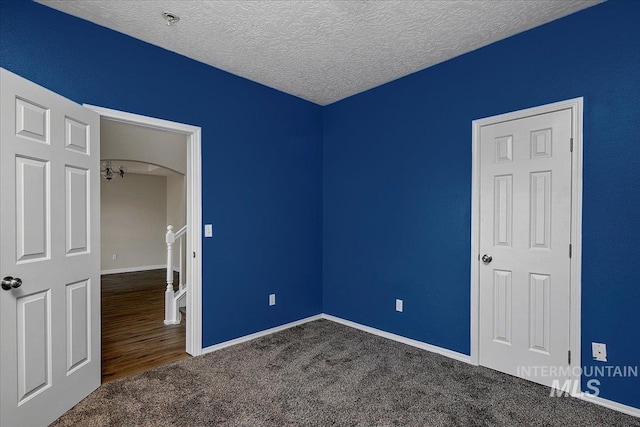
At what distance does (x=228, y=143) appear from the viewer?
3.32 metres

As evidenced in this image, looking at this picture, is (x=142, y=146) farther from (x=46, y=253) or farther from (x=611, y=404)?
(x=611, y=404)

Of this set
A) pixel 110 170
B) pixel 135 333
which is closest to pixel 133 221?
pixel 110 170

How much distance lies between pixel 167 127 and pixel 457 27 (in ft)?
8.30

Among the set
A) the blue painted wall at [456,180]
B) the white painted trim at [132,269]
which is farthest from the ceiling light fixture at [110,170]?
the blue painted wall at [456,180]

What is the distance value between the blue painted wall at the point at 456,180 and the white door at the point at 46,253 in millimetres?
2585

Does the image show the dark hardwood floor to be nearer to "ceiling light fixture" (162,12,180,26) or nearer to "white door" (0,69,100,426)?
"white door" (0,69,100,426)

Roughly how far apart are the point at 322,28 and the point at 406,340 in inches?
119

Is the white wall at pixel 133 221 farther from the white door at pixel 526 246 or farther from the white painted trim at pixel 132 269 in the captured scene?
the white door at pixel 526 246

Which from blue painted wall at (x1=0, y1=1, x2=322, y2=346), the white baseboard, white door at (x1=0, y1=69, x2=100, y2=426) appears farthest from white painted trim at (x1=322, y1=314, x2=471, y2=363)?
white door at (x1=0, y1=69, x2=100, y2=426)

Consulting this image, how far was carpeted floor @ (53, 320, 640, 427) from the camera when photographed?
2.08 m

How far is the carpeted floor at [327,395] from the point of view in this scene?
2084 mm

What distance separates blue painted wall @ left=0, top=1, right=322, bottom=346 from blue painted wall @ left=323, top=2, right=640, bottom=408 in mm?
393

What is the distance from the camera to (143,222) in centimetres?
836

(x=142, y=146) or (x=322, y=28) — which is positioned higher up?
(x=322, y=28)
